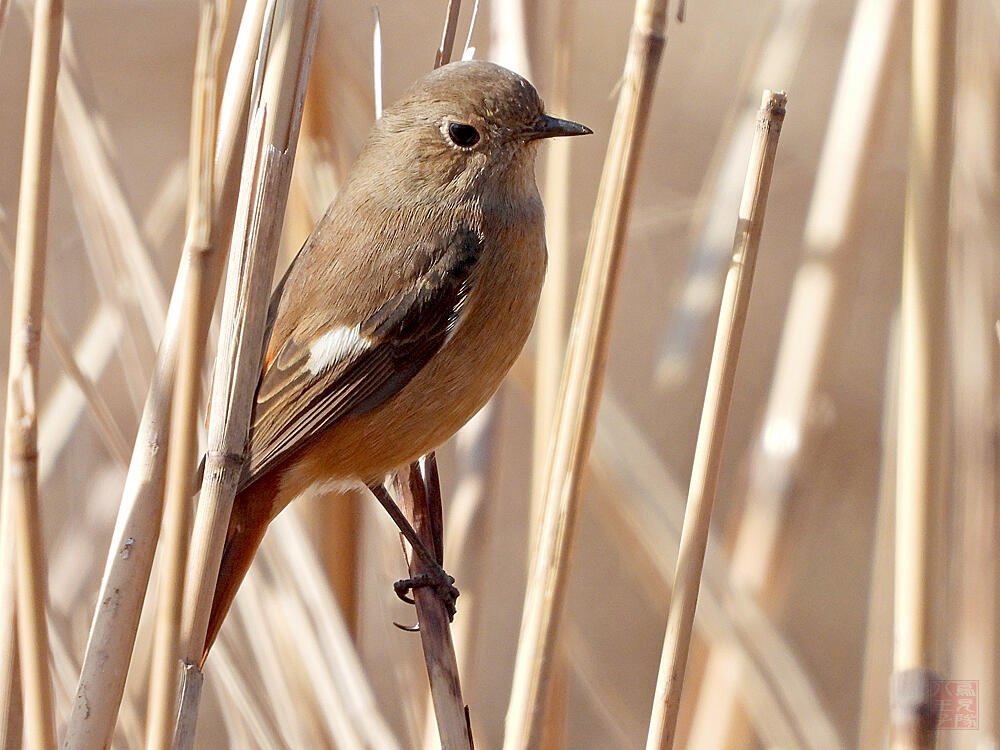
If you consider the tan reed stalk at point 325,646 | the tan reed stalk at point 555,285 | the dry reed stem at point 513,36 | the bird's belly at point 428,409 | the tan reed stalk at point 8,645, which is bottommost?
the tan reed stalk at point 8,645

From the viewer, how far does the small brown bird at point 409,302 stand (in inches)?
68.7

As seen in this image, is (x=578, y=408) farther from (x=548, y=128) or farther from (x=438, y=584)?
(x=548, y=128)

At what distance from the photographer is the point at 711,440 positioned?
1.43m

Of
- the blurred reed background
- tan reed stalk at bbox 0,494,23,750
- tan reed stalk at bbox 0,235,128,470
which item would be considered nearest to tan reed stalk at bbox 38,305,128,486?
the blurred reed background

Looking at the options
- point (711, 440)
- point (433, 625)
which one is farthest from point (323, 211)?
point (711, 440)

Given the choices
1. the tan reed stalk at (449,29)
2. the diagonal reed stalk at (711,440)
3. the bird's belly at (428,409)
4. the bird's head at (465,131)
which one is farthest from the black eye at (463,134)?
the diagonal reed stalk at (711,440)

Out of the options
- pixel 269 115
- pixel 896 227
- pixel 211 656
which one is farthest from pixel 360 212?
pixel 896 227

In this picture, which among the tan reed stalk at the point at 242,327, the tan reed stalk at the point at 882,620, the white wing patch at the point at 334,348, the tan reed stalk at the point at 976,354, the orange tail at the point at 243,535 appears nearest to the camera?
the tan reed stalk at the point at 242,327

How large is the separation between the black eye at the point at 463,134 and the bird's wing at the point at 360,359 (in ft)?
0.56

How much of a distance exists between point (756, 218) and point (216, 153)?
70cm

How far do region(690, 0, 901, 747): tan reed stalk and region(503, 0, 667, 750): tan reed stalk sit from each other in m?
0.58

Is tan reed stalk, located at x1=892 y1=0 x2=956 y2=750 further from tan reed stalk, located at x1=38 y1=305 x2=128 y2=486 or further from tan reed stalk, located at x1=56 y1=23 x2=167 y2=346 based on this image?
tan reed stalk, located at x1=38 y1=305 x2=128 y2=486

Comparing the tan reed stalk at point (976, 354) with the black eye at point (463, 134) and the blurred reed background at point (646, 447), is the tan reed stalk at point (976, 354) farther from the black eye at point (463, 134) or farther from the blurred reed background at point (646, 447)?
the black eye at point (463, 134)

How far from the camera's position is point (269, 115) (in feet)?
4.23
